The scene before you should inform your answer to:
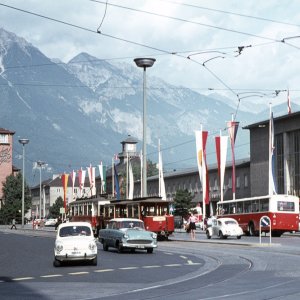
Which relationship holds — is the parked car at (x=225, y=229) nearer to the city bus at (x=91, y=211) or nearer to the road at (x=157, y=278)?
the city bus at (x=91, y=211)

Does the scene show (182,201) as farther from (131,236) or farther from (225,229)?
(131,236)

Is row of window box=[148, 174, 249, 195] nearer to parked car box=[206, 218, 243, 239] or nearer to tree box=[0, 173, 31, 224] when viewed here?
tree box=[0, 173, 31, 224]

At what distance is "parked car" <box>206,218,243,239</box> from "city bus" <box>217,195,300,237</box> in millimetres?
2437

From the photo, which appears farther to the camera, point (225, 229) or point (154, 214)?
point (225, 229)

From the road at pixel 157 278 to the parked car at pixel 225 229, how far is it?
74.3 ft

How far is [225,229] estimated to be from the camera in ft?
181

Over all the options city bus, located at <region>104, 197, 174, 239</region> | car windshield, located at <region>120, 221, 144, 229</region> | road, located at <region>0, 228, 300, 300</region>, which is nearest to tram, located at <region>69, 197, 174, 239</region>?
city bus, located at <region>104, 197, 174, 239</region>

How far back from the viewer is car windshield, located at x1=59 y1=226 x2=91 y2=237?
27409mm

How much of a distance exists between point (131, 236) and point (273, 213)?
23.5 m

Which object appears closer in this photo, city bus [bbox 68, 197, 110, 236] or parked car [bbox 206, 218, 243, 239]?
parked car [bbox 206, 218, 243, 239]

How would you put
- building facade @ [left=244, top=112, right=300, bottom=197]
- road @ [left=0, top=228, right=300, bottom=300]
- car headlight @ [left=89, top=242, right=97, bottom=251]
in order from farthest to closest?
building facade @ [left=244, top=112, right=300, bottom=197], car headlight @ [left=89, top=242, right=97, bottom=251], road @ [left=0, top=228, right=300, bottom=300]

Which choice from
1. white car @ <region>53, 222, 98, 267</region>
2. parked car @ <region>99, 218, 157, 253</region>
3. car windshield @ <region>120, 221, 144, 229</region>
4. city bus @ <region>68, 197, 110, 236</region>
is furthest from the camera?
A: city bus @ <region>68, 197, 110, 236</region>

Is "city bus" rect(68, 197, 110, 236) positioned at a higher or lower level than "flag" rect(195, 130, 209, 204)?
lower

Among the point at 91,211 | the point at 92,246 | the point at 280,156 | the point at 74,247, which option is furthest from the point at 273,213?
the point at 280,156
